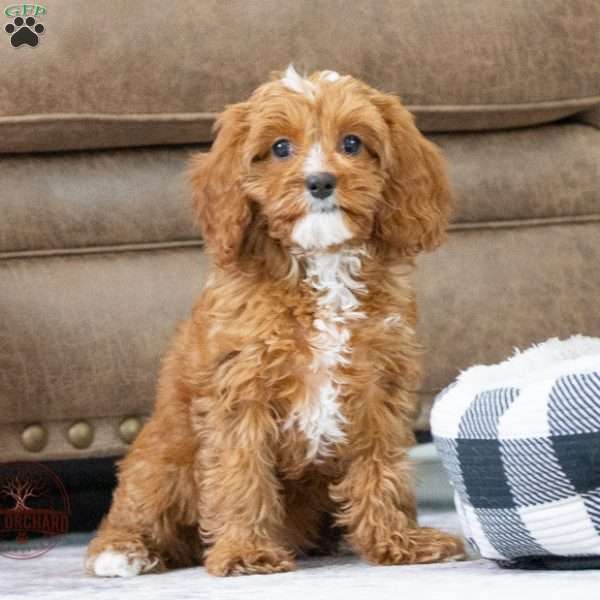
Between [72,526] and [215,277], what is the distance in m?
0.64

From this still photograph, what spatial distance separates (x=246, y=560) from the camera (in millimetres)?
1679

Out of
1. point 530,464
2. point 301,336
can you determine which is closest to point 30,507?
point 301,336

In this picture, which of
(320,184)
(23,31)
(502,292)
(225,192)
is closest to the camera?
(320,184)

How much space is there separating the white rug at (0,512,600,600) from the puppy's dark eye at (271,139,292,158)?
1.76 ft

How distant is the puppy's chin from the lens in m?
1.66

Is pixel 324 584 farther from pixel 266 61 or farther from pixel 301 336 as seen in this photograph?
pixel 266 61

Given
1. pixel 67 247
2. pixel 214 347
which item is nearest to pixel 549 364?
pixel 214 347

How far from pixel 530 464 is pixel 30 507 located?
0.97 meters

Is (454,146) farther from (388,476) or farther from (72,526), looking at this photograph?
(72,526)

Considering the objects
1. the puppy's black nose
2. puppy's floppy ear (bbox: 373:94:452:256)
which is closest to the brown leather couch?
puppy's floppy ear (bbox: 373:94:452:256)

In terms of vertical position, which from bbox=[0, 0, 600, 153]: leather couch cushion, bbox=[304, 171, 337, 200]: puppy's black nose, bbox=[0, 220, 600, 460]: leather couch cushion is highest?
bbox=[0, 0, 600, 153]: leather couch cushion

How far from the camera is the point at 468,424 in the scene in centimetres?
153

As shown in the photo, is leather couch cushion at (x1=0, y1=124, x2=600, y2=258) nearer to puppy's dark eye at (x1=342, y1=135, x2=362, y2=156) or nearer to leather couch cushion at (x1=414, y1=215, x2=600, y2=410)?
leather couch cushion at (x1=414, y1=215, x2=600, y2=410)

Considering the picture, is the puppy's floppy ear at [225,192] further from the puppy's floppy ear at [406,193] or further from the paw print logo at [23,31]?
the paw print logo at [23,31]
